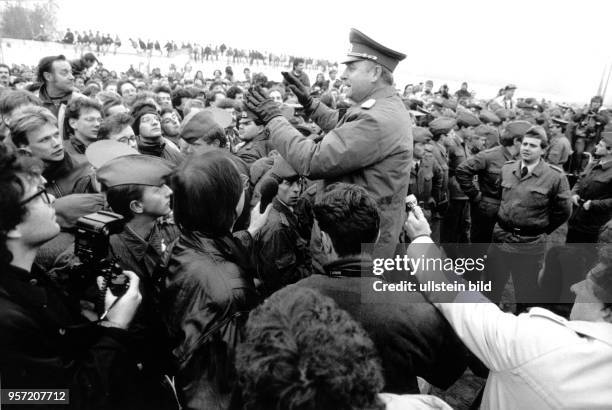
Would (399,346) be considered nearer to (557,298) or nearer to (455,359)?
(455,359)

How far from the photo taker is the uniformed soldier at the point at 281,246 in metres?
2.72

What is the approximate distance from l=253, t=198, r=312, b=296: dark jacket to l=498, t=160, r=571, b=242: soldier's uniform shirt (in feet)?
7.97

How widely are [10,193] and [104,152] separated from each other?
1627 mm

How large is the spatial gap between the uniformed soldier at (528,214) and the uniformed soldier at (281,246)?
241cm

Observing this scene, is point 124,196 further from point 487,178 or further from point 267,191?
point 487,178

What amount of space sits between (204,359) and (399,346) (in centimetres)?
75

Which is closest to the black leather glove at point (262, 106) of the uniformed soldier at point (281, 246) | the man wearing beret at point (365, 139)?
the man wearing beret at point (365, 139)

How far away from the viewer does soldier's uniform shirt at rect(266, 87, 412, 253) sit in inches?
88.6

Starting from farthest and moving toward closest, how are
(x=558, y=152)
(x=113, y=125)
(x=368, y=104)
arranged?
(x=558, y=152) → (x=113, y=125) → (x=368, y=104)

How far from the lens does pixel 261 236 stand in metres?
2.74

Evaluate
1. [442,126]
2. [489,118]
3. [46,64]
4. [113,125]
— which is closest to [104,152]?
[113,125]

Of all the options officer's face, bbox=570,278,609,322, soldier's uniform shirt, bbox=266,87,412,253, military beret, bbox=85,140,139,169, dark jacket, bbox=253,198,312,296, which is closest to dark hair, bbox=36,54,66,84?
military beret, bbox=85,140,139,169

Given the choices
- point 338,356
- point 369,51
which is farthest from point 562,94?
point 338,356

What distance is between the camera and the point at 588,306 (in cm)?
153
